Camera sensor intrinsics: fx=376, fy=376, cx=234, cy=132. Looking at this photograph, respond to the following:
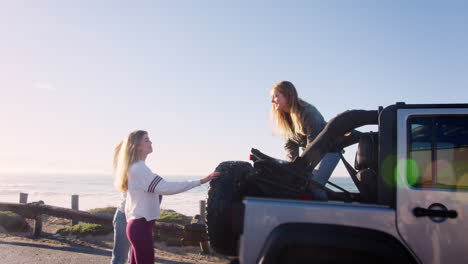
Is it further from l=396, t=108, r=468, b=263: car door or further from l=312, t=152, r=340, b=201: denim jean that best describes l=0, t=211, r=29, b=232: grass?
l=396, t=108, r=468, b=263: car door

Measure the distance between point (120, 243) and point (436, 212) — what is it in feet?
11.3

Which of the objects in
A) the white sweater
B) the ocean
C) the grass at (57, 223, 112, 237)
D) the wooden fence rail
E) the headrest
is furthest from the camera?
the ocean

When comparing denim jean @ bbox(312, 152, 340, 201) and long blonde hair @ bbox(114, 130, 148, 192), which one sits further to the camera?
long blonde hair @ bbox(114, 130, 148, 192)

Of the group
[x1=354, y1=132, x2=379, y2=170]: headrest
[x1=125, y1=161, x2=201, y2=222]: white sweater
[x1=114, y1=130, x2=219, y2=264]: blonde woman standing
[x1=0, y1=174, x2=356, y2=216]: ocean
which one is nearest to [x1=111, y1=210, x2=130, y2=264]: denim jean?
[x1=114, y1=130, x2=219, y2=264]: blonde woman standing

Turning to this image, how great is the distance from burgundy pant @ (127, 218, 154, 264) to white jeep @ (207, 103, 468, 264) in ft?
3.35

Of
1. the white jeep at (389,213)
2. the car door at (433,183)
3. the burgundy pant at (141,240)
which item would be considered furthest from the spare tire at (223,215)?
the car door at (433,183)

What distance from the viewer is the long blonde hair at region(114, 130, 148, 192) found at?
4203mm

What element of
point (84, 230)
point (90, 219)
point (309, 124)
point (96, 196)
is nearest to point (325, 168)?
point (309, 124)

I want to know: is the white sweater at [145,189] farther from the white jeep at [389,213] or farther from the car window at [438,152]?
the car window at [438,152]

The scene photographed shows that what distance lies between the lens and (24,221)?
10305mm

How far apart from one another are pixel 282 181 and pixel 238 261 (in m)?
0.87

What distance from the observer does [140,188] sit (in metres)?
4.00

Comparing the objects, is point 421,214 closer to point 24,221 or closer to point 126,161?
point 126,161

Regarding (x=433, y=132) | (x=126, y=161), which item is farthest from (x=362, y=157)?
(x=126, y=161)
